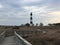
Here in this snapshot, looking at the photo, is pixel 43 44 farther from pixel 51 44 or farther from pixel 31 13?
pixel 31 13

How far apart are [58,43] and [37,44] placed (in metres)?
2.74

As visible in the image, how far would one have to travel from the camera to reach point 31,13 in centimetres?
5969

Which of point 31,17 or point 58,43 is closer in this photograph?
point 58,43

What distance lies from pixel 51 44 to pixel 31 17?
107ft

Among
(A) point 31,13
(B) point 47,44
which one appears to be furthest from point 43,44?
(A) point 31,13

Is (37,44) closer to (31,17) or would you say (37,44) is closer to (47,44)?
(47,44)

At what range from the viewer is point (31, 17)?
197ft

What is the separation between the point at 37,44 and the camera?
27.2 m

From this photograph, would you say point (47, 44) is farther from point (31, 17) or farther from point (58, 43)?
point (31, 17)

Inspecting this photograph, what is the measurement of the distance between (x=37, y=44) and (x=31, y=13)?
3285 centimetres

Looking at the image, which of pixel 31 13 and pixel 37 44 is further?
pixel 31 13

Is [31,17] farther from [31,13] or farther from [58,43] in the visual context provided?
[58,43]

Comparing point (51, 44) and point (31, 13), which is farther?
point (31, 13)

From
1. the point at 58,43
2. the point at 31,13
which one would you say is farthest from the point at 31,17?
the point at 58,43
